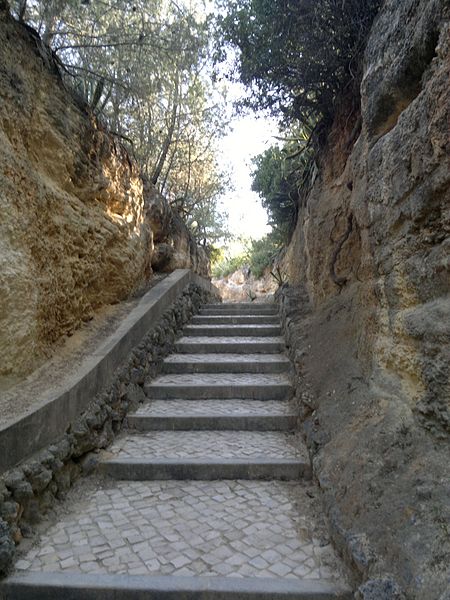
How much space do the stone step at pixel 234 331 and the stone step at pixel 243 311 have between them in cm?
98

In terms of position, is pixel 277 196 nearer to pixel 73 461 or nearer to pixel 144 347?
pixel 144 347

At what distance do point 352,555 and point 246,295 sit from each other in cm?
1456

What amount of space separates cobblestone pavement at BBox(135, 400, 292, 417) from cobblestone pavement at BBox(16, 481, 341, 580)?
0.86 meters

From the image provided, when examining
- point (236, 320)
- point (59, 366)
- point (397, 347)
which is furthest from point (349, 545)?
point (236, 320)

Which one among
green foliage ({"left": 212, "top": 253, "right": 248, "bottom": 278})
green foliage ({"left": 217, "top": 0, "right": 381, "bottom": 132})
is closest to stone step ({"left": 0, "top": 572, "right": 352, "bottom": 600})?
green foliage ({"left": 217, "top": 0, "right": 381, "bottom": 132})

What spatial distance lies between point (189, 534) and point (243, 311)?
5075 millimetres

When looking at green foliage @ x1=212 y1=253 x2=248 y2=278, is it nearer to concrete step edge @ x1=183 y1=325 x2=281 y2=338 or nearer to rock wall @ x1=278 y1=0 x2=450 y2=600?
Result: concrete step edge @ x1=183 y1=325 x2=281 y2=338

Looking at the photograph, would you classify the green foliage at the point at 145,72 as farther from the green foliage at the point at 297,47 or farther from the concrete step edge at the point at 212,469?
the concrete step edge at the point at 212,469

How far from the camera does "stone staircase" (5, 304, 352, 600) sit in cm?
183

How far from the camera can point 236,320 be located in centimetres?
643

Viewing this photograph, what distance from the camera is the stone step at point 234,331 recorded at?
19.0ft

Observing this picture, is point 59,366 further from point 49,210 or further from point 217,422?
point 217,422

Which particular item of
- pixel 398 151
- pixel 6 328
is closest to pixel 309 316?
pixel 398 151

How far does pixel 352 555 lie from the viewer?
5.82 ft
